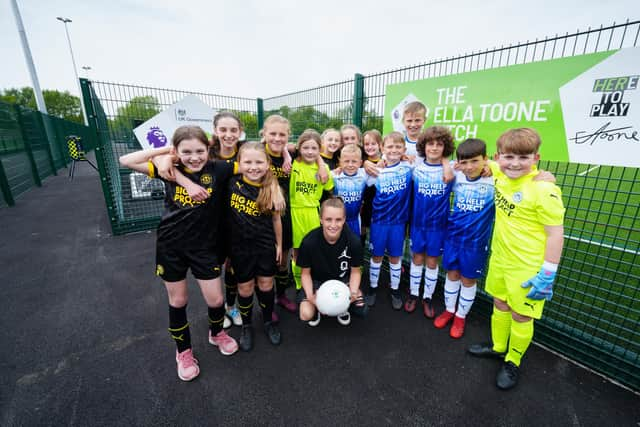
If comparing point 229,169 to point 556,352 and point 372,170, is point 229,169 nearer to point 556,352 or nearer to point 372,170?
point 372,170

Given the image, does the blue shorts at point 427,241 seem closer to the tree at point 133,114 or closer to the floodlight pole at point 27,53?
the tree at point 133,114

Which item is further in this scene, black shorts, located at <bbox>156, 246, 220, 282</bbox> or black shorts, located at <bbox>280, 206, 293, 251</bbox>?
black shorts, located at <bbox>280, 206, 293, 251</bbox>

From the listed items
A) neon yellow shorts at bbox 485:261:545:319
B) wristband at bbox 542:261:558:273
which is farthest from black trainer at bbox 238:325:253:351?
wristband at bbox 542:261:558:273

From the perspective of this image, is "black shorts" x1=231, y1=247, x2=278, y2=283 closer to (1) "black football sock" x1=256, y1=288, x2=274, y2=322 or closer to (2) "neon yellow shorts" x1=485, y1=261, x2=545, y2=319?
(1) "black football sock" x1=256, y1=288, x2=274, y2=322

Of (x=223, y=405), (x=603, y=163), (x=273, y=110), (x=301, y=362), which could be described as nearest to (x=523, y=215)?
(x=603, y=163)

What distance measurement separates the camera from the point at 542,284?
6.25ft

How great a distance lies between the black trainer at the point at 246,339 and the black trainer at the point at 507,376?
210cm

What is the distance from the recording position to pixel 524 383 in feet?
7.47

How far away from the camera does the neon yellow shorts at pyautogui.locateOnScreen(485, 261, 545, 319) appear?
2.05 meters

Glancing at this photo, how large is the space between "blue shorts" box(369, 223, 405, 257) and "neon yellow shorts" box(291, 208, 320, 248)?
68cm

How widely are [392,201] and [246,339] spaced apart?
1.99 m

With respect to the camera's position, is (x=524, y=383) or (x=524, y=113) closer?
(x=524, y=383)

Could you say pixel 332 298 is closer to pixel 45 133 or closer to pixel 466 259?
pixel 466 259

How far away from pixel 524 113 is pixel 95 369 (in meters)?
4.45
